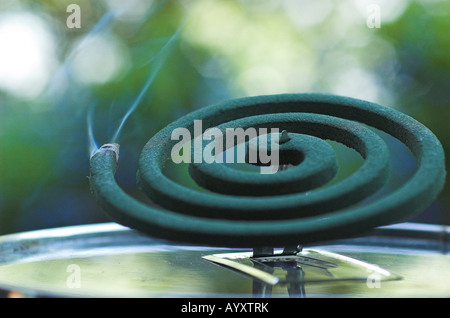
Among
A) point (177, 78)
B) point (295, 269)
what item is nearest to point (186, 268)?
point (295, 269)

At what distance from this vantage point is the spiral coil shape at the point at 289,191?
0.92m

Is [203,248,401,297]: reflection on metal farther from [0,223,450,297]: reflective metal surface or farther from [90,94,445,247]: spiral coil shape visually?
[90,94,445,247]: spiral coil shape

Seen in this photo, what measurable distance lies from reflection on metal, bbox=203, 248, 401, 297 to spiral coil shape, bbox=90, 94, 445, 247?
0.34 feet
